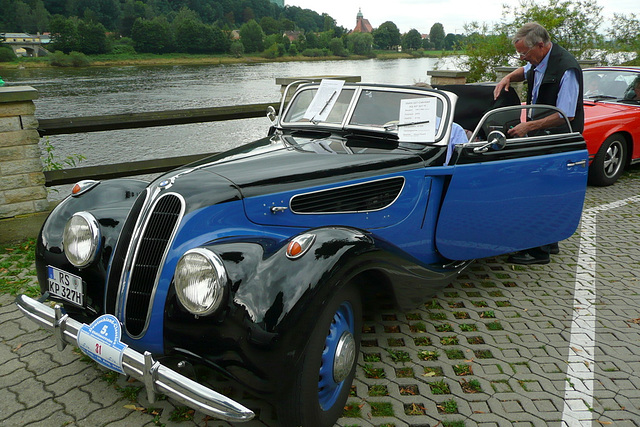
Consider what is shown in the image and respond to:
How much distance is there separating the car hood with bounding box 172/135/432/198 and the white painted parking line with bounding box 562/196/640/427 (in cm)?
168

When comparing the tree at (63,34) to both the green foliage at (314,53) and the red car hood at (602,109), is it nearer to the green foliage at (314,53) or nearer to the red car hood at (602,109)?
the green foliage at (314,53)

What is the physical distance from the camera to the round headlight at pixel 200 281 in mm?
2285

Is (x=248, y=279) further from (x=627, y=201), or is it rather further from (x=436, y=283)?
(x=627, y=201)

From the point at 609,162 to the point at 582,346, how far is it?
17.6 ft

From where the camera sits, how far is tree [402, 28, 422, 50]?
2505 cm


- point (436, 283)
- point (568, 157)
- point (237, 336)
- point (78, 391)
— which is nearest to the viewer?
point (237, 336)

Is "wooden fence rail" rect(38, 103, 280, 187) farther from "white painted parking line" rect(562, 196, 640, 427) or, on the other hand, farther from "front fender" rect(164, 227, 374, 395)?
"white painted parking line" rect(562, 196, 640, 427)

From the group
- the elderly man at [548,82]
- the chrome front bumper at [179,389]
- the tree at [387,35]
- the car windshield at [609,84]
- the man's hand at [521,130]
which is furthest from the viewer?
the tree at [387,35]

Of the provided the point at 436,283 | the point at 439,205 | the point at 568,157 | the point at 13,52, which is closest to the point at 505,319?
the point at 436,283

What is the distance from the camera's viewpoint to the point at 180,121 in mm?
6223

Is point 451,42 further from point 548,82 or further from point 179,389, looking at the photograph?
point 179,389

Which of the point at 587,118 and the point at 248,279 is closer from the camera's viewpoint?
the point at 248,279

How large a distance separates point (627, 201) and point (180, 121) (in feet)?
20.6

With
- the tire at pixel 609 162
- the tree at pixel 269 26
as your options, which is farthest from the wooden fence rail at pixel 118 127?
the tree at pixel 269 26
